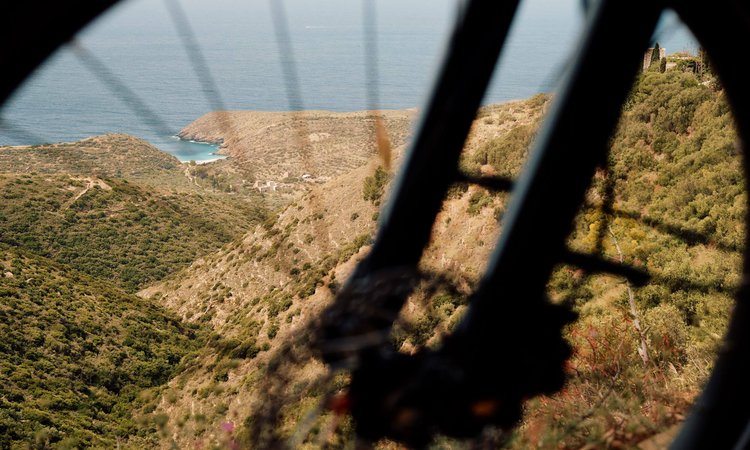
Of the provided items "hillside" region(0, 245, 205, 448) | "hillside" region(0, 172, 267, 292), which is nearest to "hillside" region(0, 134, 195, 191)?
"hillside" region(0, 172, 267, 292)

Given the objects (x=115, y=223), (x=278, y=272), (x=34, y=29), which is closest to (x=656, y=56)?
(x=278, y=272)

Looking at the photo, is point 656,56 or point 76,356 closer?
point 76,356

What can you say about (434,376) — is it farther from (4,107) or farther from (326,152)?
(326,152)

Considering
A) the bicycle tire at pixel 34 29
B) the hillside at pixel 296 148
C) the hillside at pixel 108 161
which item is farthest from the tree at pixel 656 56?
the hillside at pixel 108 161

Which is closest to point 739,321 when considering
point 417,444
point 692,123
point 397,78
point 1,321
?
point 417,444

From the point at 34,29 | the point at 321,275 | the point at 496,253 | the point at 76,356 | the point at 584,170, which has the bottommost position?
the point at 76,356

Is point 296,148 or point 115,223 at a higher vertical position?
point 296,148

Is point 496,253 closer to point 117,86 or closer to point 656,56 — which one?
point 117,86
